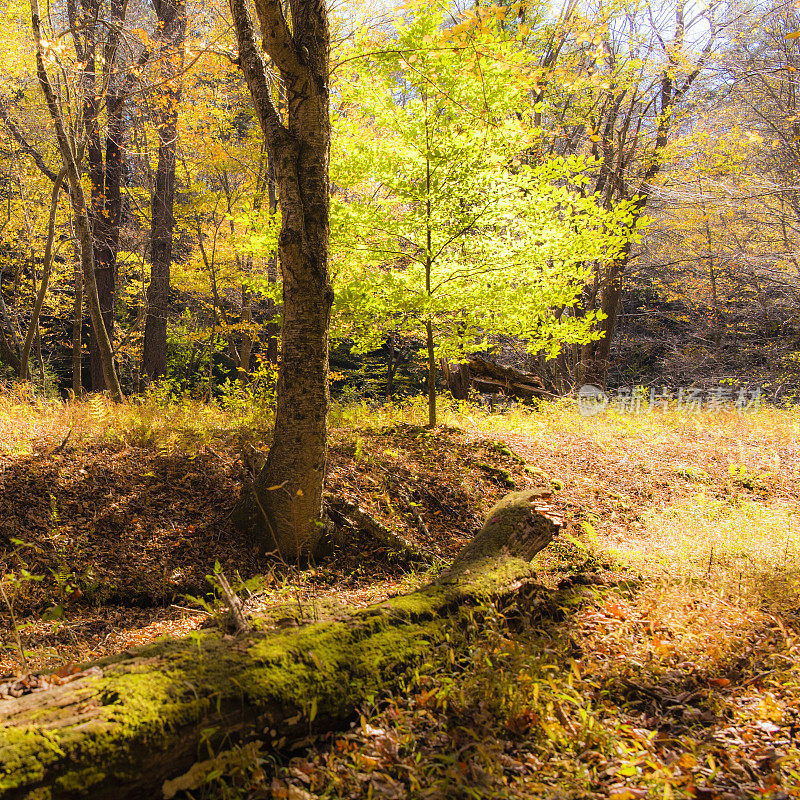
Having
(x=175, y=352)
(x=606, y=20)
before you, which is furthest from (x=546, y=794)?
(x=175, y=352)

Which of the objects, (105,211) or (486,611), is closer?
(486,611)

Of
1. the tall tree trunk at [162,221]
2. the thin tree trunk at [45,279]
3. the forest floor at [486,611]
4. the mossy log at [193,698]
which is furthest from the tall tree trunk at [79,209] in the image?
the mossy log at [193,698]

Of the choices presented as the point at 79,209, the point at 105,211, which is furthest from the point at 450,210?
the point at 105,211

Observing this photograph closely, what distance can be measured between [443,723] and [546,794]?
0.58 meters

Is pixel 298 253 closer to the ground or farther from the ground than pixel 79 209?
closer to the ground

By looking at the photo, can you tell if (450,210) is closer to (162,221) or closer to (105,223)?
(162,221)

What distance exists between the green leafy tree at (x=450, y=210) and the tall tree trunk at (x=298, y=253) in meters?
2.50

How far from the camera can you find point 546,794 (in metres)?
2.21

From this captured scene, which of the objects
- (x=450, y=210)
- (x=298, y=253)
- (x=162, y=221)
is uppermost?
(x=162, y=221)

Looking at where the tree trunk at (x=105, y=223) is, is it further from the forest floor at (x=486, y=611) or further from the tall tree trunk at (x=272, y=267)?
the forest floor at (x=486, y=611)

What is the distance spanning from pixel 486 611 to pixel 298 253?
11.4ft

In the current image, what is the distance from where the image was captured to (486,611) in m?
3.47

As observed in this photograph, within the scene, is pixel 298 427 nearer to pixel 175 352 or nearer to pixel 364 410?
pixel 364 410

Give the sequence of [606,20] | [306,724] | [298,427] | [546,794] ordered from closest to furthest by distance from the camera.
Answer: [546,794] → [306,724] → [298,427] → [606,20]
